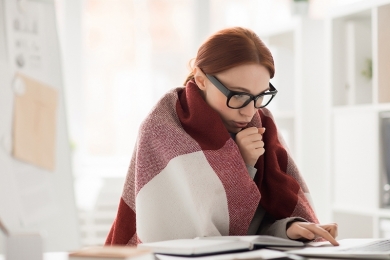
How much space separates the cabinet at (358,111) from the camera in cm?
250

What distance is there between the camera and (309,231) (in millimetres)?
1361

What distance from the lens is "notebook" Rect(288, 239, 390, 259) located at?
1104 mm

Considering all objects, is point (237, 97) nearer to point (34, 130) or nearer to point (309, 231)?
point (309, 231)

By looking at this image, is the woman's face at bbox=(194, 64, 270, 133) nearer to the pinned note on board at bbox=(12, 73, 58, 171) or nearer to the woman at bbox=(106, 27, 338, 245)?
the woman at bbox=(106, 27, 338, 245)

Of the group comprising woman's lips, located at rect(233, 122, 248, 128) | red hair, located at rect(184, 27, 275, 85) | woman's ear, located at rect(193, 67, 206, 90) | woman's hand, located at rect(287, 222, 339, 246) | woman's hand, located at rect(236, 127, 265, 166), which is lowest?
woman's hand, located at rect(287, 222, 339, 246)

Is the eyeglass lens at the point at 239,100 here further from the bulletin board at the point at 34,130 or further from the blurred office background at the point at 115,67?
the blurred office background at the point at 115,67

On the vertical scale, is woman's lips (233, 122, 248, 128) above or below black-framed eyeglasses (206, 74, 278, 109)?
below

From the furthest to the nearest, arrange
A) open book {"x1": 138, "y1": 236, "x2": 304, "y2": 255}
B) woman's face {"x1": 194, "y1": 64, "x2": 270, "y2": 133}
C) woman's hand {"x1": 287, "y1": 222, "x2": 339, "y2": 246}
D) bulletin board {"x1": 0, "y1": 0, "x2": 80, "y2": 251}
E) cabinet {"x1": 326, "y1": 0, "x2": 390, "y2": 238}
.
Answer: cabinet {"x1": 326, "y1": 0, "x2": 390, "y2": 238}
bulletin board {"x1": 0, "y1": 0, "x2": 80, "y2": 251}
woman's face {"x1": 194, "y1": 64, "x2": 270, "y2": 133}
woman's hand {"x1": 287, "y1": 222, "x2": 339, "y2": 246}
open book {"x1": 138, "y1": 236, "x2": 304, "y2": 255}

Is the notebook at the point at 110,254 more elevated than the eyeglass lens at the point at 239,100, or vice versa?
the eyeglass lens at the point at 239,100

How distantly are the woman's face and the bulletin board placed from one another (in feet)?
3.05

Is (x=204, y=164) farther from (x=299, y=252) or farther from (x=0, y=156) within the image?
(x=0, y=156)

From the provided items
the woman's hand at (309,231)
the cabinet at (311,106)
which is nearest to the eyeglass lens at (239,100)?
the woman's hand at (309,231)

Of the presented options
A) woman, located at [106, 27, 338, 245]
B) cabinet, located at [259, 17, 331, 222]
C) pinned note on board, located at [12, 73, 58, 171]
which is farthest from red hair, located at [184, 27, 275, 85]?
cabinet, located at [259, 17, 331, 222]

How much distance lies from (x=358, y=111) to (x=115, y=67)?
1.87m
